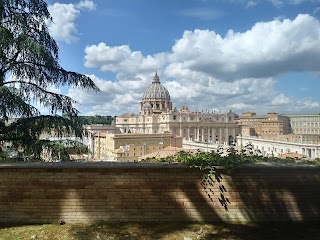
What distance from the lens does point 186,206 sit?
477cm

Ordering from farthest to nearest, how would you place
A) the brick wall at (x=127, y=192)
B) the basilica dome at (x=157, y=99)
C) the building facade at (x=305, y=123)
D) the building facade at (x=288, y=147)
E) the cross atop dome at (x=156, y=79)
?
the building facade at (x=305, y=123)
the cross atop dome at (x=156, y=79)
the basilica dome at (x=157, y=99)
the building facade at (x=288, y=147)
the brick wall at (x=127, y=192)

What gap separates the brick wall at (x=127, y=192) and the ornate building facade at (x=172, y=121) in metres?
81.4

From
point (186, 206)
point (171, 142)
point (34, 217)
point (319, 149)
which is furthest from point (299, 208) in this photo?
point (171, 142)

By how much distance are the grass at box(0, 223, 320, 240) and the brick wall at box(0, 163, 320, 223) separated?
145mm

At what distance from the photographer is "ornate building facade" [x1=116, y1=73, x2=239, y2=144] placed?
91.4m

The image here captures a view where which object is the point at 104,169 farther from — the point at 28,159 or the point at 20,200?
the point at 28,159

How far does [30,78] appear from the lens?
6199 millimetres

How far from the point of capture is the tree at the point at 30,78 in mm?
5898

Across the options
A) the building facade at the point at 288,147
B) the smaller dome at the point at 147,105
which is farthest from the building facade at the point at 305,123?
the smaller dome at the point at 147,105

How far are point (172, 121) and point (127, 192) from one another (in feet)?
281

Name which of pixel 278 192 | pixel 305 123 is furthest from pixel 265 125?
pixel 278 192

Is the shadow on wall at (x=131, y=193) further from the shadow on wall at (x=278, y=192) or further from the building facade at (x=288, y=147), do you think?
the building facade at (x=288, y=147)

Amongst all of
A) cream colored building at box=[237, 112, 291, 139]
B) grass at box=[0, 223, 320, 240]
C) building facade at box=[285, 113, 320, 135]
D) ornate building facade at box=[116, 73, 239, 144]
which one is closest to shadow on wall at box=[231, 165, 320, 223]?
grass at box=[0, 223, 320, 240]

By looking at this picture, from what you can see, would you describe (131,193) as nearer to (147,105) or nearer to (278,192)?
(278,192)
